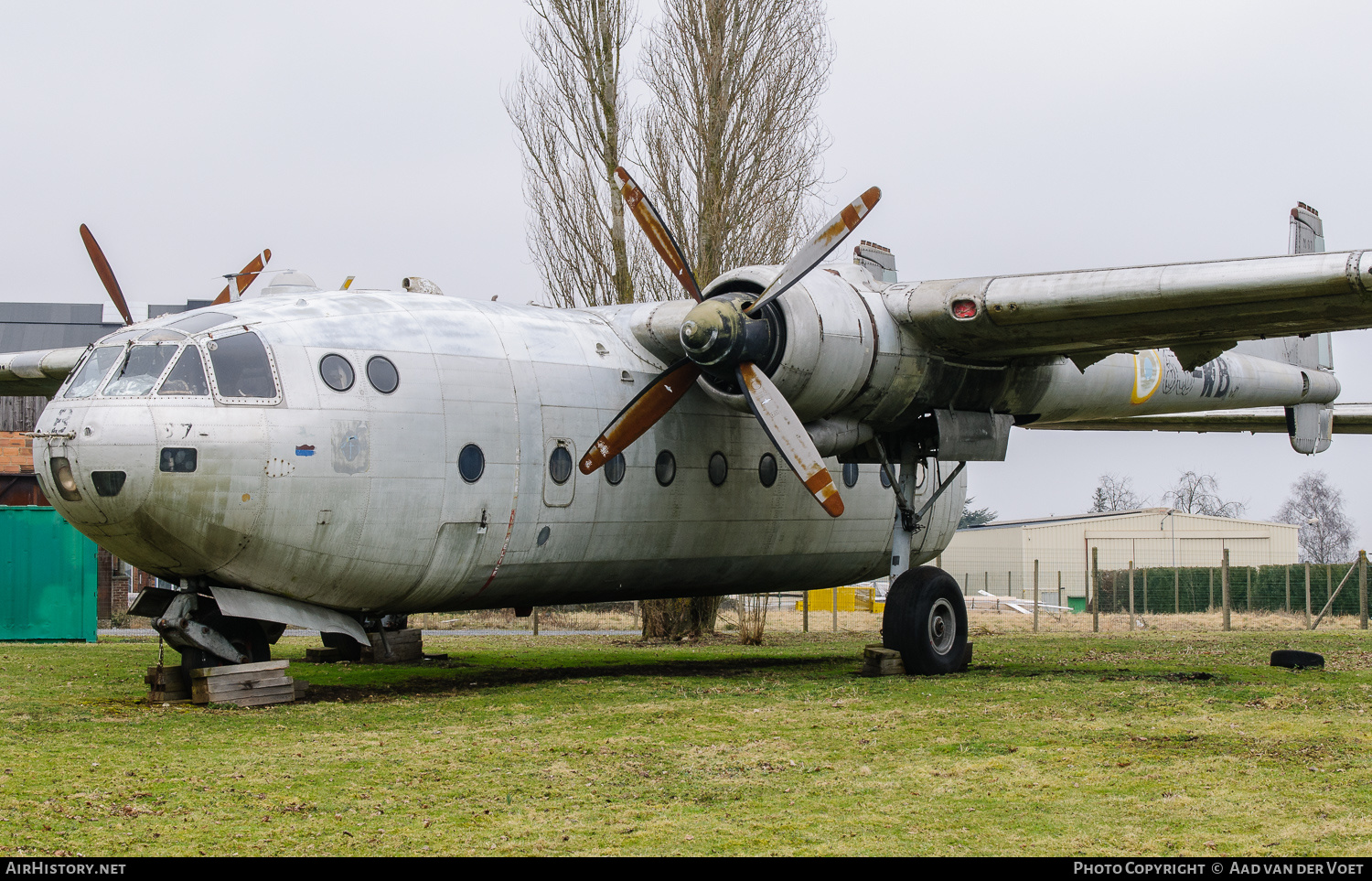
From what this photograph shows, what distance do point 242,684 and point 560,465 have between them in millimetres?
3876

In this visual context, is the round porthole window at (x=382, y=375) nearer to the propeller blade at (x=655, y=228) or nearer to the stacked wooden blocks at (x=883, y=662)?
the propeller blade at (x=655, y=228)

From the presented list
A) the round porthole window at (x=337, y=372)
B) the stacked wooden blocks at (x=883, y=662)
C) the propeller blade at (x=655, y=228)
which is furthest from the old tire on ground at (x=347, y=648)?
the stacked wooden blocks at (x=883, y=662)

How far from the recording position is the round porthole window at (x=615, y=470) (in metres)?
13.9

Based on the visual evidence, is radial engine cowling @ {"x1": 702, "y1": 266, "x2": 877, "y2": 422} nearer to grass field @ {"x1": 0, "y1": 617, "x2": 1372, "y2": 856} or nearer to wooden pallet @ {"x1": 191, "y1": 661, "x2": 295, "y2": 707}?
grass field @ {"x1": 0, "y1": 617, "x2": 1372, "y2": 856}

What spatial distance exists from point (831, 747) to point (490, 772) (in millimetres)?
2625

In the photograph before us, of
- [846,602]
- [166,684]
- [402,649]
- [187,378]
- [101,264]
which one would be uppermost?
[101,264]

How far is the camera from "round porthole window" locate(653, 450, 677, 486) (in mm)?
14461

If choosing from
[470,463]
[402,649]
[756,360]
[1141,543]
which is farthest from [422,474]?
[1141,543]

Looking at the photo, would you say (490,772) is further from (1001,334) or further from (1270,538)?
(1270,538)

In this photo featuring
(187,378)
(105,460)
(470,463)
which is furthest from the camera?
(470,463)

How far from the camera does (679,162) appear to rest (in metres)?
25.4

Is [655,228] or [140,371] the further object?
[655,228]

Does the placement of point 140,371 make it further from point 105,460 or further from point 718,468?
point 718,468

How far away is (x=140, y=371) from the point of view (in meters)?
11.3
